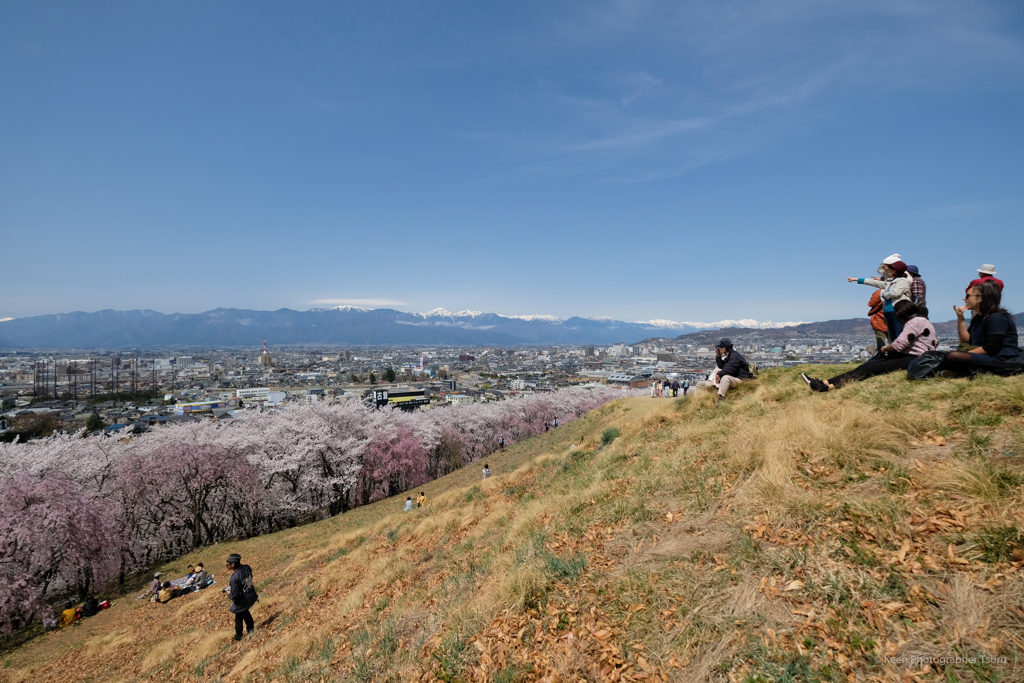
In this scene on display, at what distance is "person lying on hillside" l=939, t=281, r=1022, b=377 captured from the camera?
7.38 m

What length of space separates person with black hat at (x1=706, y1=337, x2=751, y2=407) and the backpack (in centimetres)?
418

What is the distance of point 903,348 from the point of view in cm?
920

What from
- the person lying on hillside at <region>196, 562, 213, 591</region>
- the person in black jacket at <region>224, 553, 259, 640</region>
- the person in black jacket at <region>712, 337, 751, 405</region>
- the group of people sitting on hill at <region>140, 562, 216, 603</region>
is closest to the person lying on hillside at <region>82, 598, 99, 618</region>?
the group of people sitting on hill at <region>140, 562, 216, 603</region>

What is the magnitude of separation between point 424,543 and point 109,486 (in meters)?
25.2

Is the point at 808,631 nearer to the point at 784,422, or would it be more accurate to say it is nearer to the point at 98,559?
the point at 784,422

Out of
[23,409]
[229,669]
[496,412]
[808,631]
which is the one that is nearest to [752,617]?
[808,631]

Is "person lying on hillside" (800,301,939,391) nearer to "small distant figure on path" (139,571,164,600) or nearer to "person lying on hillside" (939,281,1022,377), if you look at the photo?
"person lying on hillside" (939,281,1022,377)

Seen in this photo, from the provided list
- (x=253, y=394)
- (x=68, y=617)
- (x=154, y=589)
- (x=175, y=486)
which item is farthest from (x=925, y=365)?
(x=253, y=394)

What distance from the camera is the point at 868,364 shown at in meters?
9.66

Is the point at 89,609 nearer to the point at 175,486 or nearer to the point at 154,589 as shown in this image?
the point at 154,589

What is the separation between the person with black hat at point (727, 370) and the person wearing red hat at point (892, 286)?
3342mm

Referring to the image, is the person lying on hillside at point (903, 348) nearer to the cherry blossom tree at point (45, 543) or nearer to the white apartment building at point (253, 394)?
the cherry blossom tree at point (45, 543)

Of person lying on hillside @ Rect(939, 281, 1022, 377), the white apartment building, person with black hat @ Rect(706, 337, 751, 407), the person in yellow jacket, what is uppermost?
person lying on hillside @ Rect(939, 281, 1022, 377)

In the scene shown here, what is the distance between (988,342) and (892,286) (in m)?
2.40
